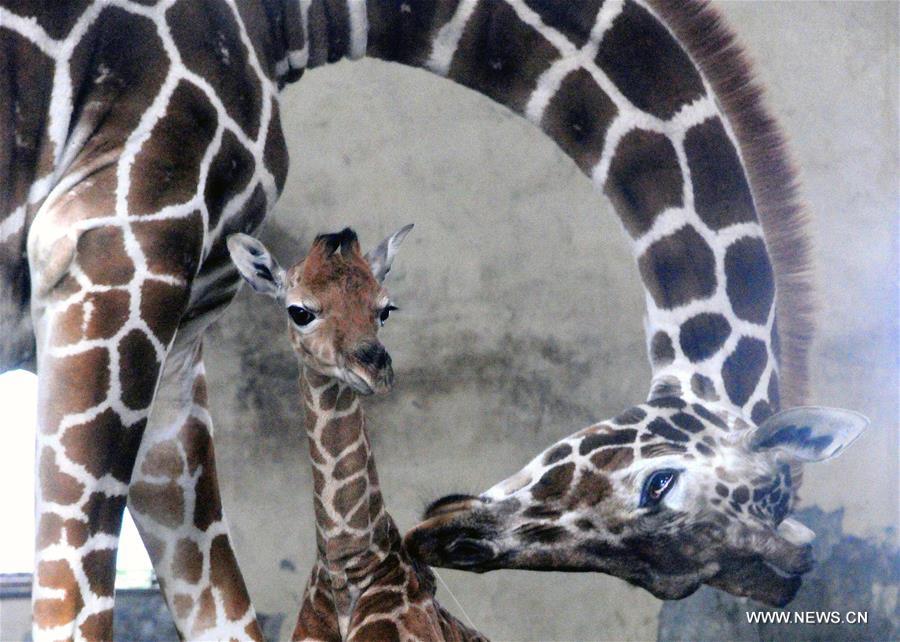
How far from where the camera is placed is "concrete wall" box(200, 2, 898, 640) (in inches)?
104

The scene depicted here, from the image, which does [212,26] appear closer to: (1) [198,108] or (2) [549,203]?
(1) [198,108]

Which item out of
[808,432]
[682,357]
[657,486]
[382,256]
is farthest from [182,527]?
[808,432]

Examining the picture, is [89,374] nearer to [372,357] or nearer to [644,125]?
[372,357]

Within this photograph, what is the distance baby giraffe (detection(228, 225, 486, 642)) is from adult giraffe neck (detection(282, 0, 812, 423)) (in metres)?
0.45

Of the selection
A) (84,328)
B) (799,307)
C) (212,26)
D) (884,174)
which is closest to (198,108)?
(212,26)

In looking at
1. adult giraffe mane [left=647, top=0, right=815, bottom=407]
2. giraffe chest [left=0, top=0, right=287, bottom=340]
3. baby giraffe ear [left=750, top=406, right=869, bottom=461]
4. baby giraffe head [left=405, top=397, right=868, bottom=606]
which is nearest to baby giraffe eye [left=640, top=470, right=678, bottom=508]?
baby giraffe head [left=405, top=397, right=868, bottom=606]

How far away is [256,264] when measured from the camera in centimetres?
211

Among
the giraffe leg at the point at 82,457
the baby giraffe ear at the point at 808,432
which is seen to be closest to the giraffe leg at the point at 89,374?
the giraffe leg at the point at 82,457

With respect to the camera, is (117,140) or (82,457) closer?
→ (82,457)

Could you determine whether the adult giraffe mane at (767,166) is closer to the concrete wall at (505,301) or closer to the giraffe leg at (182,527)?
the concrete wall at (505,301)

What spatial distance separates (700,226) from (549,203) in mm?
530

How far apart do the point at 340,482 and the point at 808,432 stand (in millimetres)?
827

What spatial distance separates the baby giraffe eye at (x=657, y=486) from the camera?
220 cm

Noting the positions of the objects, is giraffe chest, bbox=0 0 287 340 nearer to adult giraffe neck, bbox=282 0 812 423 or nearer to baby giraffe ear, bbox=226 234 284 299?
baby giraffe ear, bbox=226 234 284 299
